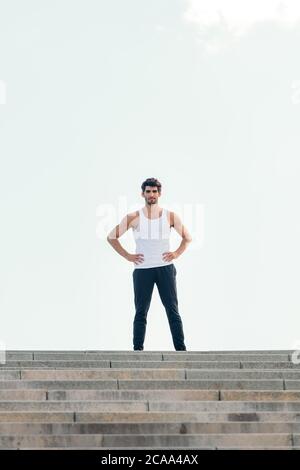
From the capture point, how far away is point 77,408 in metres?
8.91

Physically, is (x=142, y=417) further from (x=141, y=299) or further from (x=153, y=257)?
(x=153, y=257)

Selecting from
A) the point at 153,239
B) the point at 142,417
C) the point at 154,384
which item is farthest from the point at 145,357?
the point at 142,417

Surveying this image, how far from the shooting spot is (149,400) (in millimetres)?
9133

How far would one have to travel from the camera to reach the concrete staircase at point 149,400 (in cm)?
819

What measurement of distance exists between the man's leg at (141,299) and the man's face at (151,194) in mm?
760

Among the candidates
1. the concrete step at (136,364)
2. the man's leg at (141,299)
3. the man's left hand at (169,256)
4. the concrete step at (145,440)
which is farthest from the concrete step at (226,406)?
the man's left hand at (169,256)

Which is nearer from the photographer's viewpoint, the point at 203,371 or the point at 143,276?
the point at 203,371

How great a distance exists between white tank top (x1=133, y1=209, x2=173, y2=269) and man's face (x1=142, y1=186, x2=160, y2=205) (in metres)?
0.18

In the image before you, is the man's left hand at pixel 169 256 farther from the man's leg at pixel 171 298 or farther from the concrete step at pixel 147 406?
the concrete step at pixel 147 406

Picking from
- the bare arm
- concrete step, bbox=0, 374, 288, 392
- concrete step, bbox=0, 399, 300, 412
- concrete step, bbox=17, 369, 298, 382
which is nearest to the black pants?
the bare arm

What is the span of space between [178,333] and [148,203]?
144 centimetres

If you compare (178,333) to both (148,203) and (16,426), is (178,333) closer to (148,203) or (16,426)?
(148,203)

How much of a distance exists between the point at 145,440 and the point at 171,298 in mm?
3470

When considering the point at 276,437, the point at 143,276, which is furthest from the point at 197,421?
the point at 143,276
